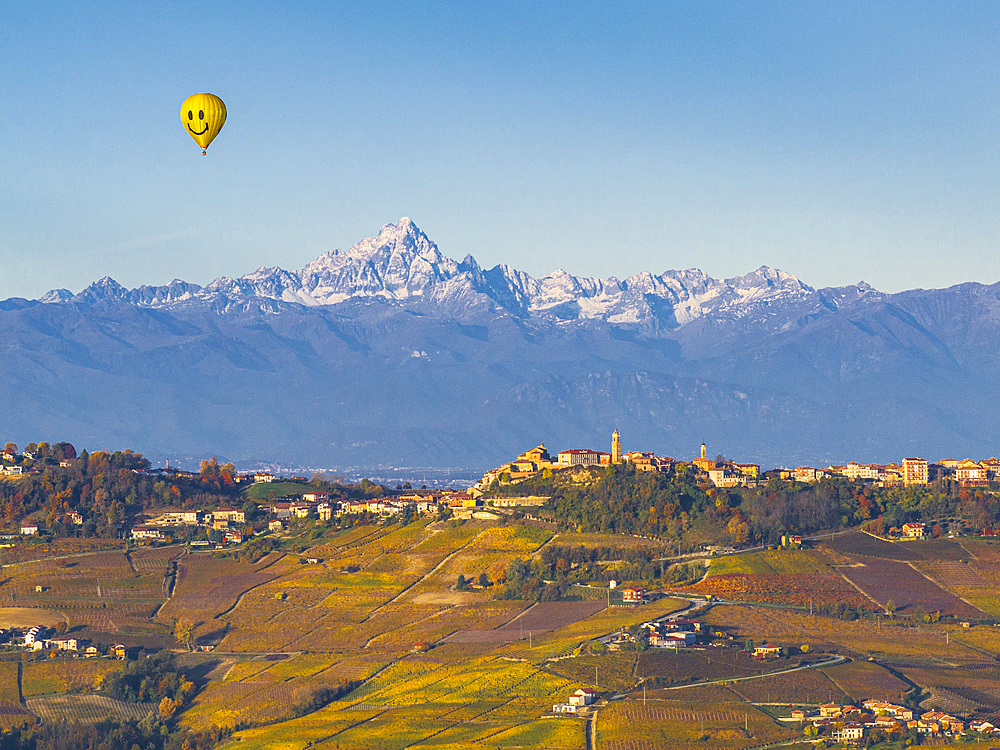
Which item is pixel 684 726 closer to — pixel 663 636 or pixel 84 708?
pixel 663 636

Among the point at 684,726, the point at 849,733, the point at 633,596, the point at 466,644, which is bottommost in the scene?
the point at 849,733

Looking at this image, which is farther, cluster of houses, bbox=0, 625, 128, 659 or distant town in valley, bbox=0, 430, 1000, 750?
cluster of houses, bbox=0, 625, 128, 659

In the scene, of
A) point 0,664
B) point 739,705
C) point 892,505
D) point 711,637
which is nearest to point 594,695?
point 739,705

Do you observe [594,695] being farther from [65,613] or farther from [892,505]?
[892,505]

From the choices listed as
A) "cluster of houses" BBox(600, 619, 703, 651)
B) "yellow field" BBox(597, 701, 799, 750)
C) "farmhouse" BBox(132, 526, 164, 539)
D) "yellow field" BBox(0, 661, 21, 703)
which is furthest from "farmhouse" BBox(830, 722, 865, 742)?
"farmhouse" BBox(132, 526, 164, 539)

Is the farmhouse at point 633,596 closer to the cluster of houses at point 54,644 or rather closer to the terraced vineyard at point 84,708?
the cluster of houses at point 54,644

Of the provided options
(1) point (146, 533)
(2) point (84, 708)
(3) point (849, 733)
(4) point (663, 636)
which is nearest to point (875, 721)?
(3) point (849, 733)

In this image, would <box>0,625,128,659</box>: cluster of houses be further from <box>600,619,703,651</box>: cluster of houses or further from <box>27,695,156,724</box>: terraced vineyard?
<box>600,619,703,651</box>: cluster of houses
